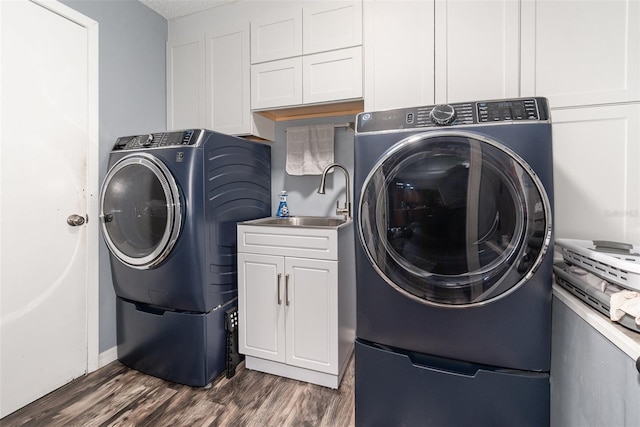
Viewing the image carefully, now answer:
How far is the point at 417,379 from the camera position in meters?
1.15

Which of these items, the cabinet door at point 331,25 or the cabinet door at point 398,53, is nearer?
the cabinet door at point 398,53

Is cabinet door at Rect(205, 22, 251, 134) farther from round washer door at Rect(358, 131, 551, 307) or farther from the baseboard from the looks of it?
the baseboard

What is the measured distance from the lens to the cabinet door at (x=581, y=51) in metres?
1.33

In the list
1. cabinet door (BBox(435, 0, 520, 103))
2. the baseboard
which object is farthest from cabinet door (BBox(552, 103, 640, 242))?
the baseboard

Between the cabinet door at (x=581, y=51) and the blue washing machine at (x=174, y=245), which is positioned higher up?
the cabinet door at (x=581, y=51)

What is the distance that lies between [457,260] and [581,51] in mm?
1238

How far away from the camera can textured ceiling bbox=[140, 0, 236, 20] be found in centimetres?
218

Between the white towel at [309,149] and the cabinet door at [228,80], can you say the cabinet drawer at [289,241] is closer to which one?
the white towel at [309,149]

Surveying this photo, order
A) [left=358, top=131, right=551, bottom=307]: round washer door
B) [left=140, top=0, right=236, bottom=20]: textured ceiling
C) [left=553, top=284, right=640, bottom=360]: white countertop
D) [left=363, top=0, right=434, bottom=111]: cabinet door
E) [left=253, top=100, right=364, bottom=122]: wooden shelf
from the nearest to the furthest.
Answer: [left=553, top=284, right=640, bottom=360]: white countertop < [left=358, top=131, right=551, bottom=307]: round washer door < [left=363, top=0, right=434, bottom=111]: cabinet door < [left=253, top=100, right=364, bottom=122]: wooden shelf < [left=140, top=0, right=236, bottom=20]: textured ceiling

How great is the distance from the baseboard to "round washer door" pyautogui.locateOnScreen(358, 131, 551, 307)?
6.45 ft

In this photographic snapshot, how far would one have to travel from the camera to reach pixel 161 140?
1.71 m

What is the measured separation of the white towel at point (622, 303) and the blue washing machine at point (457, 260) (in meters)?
0.21

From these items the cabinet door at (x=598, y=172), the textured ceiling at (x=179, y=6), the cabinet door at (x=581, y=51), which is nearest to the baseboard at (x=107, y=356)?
the textured ceiling at (x=179, y=6)

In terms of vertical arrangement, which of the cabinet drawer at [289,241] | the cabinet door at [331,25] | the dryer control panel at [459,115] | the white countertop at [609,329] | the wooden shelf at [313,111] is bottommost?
the white countertop at [609,329]
